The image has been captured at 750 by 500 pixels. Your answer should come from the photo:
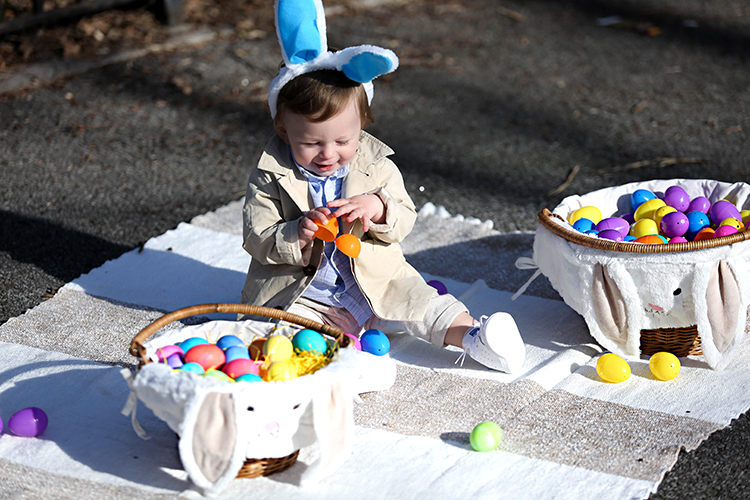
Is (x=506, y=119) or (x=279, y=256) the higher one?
(x=279, y=256)

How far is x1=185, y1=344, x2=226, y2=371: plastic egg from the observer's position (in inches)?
71.5

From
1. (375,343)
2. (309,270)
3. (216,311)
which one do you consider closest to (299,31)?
(309,270)

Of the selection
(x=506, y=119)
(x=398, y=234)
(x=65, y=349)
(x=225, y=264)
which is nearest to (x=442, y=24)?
(x=506, y=119)

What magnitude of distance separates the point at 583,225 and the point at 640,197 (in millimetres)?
358

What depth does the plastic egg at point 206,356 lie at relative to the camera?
5.96 ft

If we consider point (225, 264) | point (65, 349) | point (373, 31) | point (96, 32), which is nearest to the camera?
point (65, 349)

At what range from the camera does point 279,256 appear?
7.13 ft

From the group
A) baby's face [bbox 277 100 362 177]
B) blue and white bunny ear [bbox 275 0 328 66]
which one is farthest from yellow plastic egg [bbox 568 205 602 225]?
blue and white bunny ear [bbox 275 0 328 66]

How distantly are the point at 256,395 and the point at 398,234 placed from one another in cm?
80

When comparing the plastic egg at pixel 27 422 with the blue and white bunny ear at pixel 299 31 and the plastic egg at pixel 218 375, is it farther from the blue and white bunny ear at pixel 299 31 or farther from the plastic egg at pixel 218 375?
the blue and white bunny ear at pixel 299 31

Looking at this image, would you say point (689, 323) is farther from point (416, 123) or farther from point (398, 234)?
point (416, 123)

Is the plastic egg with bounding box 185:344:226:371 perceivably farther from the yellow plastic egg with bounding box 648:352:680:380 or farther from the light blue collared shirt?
the yellow plastic egg with bounding box 648:352:680:380

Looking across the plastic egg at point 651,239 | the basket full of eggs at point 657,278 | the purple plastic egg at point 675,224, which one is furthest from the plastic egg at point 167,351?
the purple plastic egg at point 675,224

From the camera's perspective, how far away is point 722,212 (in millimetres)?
2383
